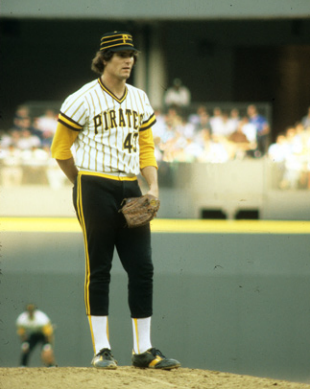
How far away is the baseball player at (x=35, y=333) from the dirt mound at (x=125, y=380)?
6.20m

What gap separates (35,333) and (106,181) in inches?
290

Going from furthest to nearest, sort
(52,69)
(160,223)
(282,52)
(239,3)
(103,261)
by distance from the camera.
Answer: (52,69), (282,52), (239,3), (160,223), (103,261)

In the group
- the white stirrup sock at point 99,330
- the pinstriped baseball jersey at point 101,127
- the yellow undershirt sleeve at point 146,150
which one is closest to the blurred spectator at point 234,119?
the yellow undershirt sleeve at point 146,150

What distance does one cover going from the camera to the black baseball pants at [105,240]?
3.82m

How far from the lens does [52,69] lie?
17.1 meters

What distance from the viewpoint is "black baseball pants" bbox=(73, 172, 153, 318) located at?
382 cm

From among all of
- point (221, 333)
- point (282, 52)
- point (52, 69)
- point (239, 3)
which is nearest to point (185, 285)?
point (221, 333)

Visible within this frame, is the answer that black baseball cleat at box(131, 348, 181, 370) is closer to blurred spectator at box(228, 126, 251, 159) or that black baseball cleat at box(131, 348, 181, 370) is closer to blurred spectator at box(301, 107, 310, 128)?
blurred spectator at box(228, 126, 251, 159)

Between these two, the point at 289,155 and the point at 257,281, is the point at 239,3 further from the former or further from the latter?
the point at 257,281

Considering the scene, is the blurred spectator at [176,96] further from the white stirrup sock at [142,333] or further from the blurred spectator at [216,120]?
the white stirrup sock at [142,333]

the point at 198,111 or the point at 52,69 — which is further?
the point at 52,69

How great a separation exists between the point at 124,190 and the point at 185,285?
668 cm

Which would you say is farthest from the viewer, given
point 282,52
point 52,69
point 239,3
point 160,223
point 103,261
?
point 52,69

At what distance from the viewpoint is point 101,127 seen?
12.6 ft
